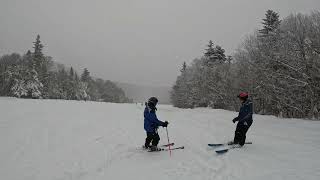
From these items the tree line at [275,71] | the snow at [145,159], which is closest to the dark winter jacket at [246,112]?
the snow at [145,159]

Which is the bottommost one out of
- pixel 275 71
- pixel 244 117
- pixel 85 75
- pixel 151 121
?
pixel 151 121

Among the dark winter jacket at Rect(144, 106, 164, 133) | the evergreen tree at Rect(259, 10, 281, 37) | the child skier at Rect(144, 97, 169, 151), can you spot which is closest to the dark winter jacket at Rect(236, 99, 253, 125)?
the child skier at Rect(144, 97, 169, 151)

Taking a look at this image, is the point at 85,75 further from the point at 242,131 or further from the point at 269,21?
the point at 242,131

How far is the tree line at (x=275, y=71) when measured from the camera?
23406mm

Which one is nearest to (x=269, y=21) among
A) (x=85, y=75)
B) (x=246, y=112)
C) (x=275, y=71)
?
(x=275, y=71)

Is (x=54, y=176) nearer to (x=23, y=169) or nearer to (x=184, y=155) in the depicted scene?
(x=23, y=169)

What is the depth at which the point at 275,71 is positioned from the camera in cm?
2705

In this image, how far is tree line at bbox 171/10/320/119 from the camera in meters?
23.4

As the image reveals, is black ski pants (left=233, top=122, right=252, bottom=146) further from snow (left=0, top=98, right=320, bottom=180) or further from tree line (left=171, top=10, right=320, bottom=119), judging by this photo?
tree line (left=171, top=10, right=320, bottom=119)

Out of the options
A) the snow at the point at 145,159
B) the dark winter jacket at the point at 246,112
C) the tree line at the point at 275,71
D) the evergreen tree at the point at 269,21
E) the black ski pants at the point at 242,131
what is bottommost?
the snow at the point at 145,159

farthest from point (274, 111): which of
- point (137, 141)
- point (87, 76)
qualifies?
point (87, 76)

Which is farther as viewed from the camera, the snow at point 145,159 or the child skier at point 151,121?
the child skier at point 151,121

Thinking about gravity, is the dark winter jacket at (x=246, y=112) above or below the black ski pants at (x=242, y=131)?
above

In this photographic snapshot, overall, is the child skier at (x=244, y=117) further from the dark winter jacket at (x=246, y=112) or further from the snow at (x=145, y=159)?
the snow at (x=145, y=159)
